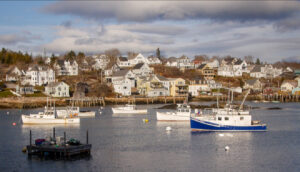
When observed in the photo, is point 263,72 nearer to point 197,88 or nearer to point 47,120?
point 197,88

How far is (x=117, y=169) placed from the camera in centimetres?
3462

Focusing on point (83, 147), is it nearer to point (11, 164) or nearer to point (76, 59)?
point (11, 164)

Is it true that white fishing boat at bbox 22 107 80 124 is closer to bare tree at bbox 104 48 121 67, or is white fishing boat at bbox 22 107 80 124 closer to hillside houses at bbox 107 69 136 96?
hillside houses at bbox 107 69 136 96

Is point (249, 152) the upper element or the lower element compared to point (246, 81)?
lower

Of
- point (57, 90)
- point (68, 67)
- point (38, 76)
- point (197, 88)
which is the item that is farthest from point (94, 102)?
point (68, 67)

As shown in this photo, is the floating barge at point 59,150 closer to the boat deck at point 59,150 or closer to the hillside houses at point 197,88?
the boat deck at point 59,150

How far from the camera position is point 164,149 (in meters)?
43.3

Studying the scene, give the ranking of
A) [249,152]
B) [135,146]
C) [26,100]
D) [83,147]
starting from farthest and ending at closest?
[26,100] < [135,146] < [249,152] < [83,147]

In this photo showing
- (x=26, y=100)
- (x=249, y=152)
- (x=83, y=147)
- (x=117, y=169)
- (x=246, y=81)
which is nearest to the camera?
(x=117, y=169)

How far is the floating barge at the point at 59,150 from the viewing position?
3760 cm

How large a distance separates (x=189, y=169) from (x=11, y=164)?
15.9 metres

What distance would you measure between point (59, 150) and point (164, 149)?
37.4 ft

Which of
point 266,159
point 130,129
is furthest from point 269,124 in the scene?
point 266,159

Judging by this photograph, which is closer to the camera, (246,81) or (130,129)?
(130,129)
